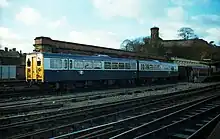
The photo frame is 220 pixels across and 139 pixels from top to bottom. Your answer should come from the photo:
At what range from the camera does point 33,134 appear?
7105 millimetres

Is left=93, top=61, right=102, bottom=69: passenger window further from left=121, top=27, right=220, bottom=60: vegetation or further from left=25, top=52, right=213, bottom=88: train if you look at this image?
left=121, top=27, right=220, bottom=60: vegetation

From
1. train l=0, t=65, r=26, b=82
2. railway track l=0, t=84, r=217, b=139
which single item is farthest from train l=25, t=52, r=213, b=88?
train l=0, t=65, r=26, b=82

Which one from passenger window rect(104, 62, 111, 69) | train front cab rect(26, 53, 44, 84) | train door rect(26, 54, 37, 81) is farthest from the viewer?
passenger window rect(104, 62, 111, 69)

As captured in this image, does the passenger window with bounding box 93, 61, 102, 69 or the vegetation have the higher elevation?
the vegetation

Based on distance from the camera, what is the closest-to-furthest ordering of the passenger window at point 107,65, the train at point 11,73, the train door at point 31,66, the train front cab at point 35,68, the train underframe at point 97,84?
the train front cab at point 35,68 < the train door at point 31,66 < the train underframe at point 97,84 < the passenger window at point 107,65 < the train at point 11,73

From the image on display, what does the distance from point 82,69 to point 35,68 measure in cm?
366

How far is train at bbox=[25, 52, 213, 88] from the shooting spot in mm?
19250

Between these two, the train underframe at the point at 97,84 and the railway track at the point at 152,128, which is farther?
the train underframe at the point at 97,84

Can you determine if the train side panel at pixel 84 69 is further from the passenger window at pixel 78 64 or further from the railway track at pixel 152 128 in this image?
the railway track at pixel 152 128

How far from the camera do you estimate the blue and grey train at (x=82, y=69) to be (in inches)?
757

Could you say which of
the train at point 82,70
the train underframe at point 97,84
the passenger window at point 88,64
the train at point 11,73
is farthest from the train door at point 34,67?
the train at point 11,73

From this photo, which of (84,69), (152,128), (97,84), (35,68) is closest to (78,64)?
(84,69)

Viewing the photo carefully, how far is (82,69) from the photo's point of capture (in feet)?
70.2

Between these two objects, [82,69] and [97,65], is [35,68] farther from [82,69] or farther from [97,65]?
[97,65]
